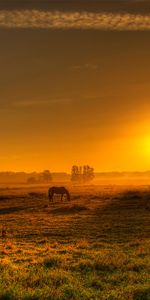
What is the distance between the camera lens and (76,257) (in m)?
19.2

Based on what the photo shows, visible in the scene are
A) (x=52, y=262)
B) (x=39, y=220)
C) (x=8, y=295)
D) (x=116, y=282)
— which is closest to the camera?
(x=8, y=295)

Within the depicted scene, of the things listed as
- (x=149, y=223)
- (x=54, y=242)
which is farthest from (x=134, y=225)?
(x=54, y=242)

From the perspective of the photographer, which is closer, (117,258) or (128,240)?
(117,258)

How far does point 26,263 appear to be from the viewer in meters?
17.6

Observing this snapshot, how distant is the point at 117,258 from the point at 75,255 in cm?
216

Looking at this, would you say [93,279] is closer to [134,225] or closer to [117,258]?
[117,258]

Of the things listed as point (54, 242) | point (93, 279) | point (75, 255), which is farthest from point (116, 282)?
point (54, 242)

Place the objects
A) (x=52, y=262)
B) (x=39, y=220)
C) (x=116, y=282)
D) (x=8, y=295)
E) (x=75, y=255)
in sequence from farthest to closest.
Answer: (x=39, y=220)
(x=75, y=255)
(x=52, y=262)
(x=116, y=282)
(x=8, y=295)

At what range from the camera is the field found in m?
13.1

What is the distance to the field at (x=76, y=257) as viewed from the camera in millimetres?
13062

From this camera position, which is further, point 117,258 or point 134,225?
point 134,225

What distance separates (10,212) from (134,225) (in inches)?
620

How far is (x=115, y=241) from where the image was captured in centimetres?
2444

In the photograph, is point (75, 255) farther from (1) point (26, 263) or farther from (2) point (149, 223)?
(2) point (149, 223)
